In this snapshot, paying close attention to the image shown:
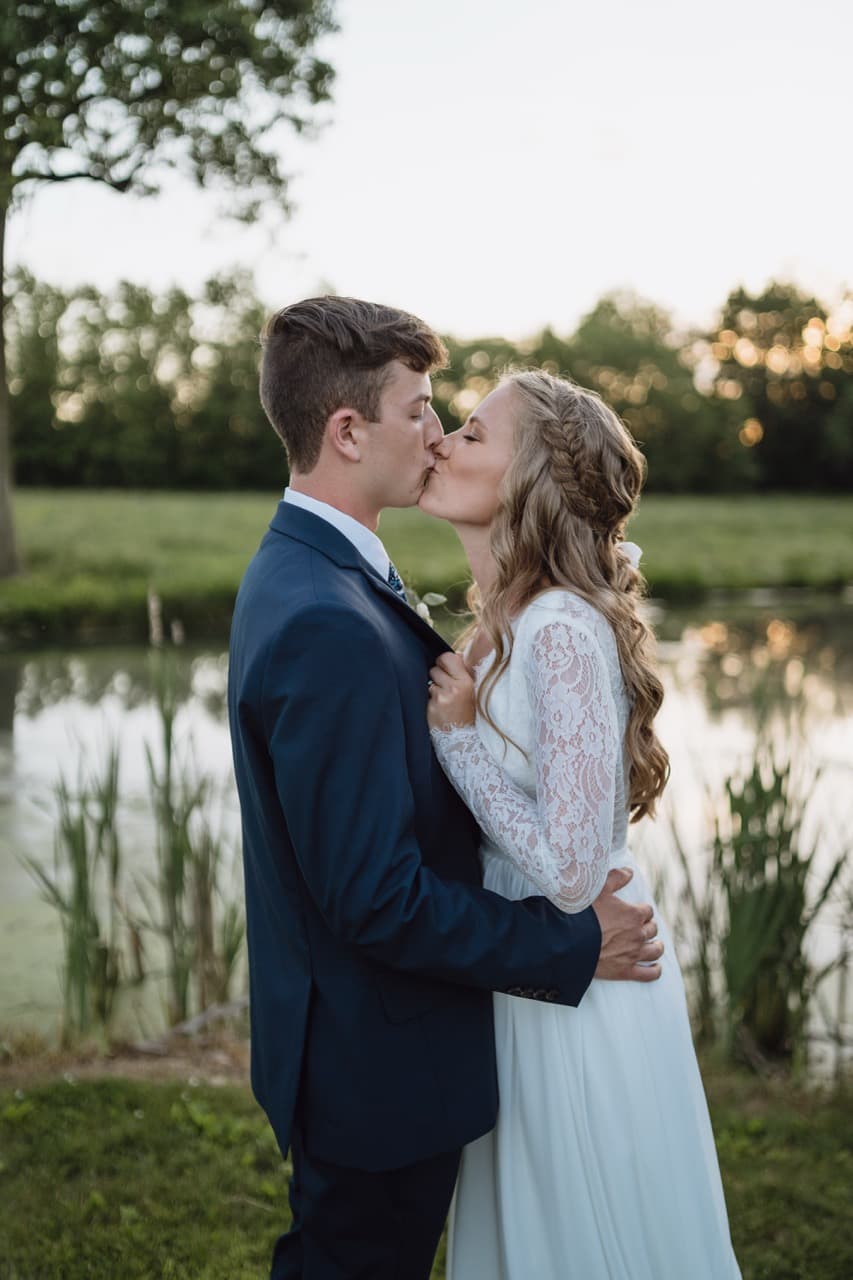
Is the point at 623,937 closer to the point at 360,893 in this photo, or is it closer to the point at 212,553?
the point at 360,893

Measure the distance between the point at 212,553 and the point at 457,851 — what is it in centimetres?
1696

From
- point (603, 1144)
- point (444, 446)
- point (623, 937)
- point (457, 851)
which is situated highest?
point (444, 446)

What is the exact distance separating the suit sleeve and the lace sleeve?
0.12 meters

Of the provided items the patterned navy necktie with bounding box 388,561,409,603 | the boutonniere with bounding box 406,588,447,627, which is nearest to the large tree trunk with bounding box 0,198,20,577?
the boutonniere with bounding box 406,588,447,627

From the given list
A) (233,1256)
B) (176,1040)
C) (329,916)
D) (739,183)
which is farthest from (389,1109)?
(739,183)

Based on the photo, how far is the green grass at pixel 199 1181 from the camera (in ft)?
9.19

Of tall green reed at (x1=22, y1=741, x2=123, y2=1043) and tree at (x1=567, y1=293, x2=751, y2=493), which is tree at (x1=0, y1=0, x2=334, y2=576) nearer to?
tall green reed at (x1=22, y1=741, x2=123, y2=1043)

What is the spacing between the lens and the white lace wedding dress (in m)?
1.71

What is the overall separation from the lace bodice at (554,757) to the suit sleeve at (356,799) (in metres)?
0.13

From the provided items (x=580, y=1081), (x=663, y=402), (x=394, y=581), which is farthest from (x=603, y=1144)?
(x=663, y=402)

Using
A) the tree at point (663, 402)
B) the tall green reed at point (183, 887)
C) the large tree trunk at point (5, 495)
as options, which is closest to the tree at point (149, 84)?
the large tree trunk at point (5, 495)

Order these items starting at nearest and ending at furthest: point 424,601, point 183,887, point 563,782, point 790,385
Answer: point 563,782 < point 424,601 < point 183,887 < point 790,385

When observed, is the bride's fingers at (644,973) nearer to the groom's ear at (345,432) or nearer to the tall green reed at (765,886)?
the groom's ear at (345,432)

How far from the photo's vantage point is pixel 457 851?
1820mm
